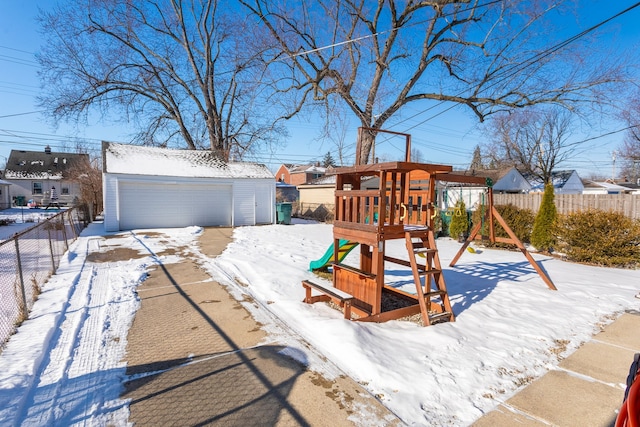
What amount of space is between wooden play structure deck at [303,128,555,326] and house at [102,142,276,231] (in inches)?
432

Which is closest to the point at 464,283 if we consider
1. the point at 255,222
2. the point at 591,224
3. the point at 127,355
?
the point at 591,224

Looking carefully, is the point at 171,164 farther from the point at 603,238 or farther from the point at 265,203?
the point at 603,238

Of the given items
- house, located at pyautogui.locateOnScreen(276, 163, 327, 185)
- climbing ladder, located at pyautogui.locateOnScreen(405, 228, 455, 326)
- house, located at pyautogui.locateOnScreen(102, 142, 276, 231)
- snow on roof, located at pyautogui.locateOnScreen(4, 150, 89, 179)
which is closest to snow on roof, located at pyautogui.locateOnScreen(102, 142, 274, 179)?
house, located at pyautogui.locateOnScreen(102, 142, 276, 231)

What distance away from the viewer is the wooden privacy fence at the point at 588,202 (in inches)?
371

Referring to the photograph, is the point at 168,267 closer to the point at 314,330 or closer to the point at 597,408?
the point at 314,330

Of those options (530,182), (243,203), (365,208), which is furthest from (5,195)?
(530,182)

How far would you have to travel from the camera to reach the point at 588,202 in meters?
10.2

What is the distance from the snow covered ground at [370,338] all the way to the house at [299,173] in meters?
36.7

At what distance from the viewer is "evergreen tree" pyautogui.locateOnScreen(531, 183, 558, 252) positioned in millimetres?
9070

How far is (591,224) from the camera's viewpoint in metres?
7.97

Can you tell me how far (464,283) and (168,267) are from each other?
6.11 m

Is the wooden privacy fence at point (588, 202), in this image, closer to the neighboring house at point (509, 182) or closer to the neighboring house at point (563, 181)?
the neighboring house at point (509, 182)

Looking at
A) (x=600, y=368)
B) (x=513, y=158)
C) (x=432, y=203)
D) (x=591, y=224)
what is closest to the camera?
(x=600, y=368)

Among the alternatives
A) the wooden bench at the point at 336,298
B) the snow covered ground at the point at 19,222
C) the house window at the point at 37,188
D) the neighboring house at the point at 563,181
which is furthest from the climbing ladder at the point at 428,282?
the house window at the point at 37,188
